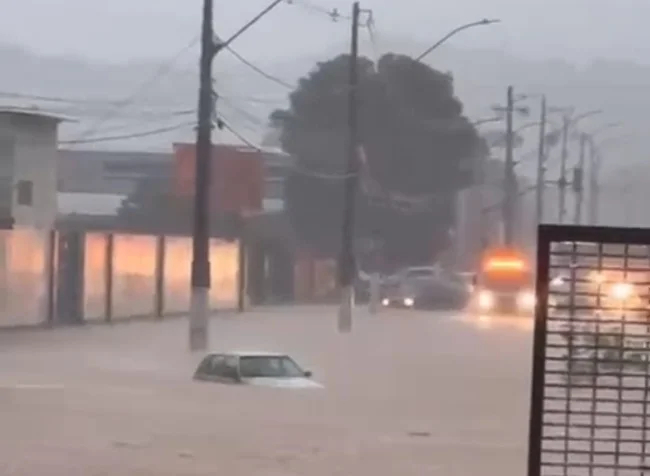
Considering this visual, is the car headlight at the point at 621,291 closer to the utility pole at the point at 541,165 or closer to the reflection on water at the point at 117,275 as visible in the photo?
the reflection on water at the point at 117,275

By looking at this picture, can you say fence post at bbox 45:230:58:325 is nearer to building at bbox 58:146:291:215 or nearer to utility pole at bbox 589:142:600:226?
building at bbox 58:146:291:215

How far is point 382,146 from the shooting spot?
78.3 meters

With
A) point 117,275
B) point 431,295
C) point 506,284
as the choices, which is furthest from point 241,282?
point 431,295

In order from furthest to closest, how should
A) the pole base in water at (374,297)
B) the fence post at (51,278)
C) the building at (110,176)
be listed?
the building at (110,176) → the pole base in water at (374,297) → the fence post at (51,278)

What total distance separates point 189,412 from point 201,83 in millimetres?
14236

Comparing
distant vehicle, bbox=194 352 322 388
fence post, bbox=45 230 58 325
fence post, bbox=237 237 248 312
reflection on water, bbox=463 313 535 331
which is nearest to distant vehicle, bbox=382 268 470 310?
reflection on water, bbox=463 313 535 331

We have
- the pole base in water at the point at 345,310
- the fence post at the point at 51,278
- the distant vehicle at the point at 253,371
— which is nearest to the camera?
the distant vehicle at the point at 253,371

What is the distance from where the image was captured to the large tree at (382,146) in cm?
7600

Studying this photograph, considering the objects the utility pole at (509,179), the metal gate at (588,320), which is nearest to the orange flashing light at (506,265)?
the utility pole at (509,179)

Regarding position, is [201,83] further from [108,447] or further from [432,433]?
[108,447]

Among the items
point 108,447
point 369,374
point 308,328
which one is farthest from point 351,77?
point 108,447

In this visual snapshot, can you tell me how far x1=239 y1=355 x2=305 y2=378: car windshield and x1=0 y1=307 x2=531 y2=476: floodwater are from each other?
638 mm

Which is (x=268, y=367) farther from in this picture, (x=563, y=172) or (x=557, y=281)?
(x=563, y=172)

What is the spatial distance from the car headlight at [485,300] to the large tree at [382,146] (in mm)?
9117
